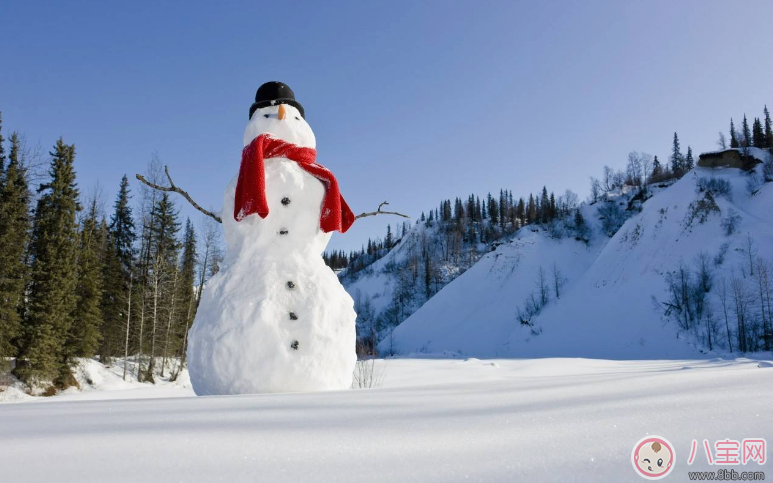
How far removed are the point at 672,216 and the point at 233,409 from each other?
4641 centimetres

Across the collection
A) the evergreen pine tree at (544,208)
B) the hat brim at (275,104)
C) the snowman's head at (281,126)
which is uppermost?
the evergreen pine tree at (544,208)

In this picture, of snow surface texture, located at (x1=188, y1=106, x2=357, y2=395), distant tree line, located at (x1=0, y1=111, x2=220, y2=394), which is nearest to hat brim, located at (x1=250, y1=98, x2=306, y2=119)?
snow surface texture, located at (x1=188, y1=106, x2=357, y2=395)

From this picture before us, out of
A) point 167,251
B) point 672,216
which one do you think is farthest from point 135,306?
point 672,216

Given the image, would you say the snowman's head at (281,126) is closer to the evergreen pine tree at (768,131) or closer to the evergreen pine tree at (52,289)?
the evergreen pine tree at (52,289)

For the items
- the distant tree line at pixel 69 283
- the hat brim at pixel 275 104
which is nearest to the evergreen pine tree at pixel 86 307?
the distant tree line at pixel 69 283

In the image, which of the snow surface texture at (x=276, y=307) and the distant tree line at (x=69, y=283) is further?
the distant tree line at (x=69, y=283)

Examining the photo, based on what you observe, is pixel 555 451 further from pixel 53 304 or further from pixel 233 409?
pixel 53 304

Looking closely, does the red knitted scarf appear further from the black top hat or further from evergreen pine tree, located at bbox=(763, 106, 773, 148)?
evergreen pine tree, located at bbox=(763, 106, 773, 148)

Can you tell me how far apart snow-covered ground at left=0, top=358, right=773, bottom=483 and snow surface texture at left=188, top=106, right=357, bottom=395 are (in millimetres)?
1766

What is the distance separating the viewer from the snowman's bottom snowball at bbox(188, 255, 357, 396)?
4.01 metres

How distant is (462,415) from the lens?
181cm

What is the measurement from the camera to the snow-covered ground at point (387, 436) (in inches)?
45.8

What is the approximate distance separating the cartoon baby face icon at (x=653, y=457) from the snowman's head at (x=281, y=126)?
4556 mm

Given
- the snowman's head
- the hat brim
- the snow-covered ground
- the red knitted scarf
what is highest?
the hat brim
